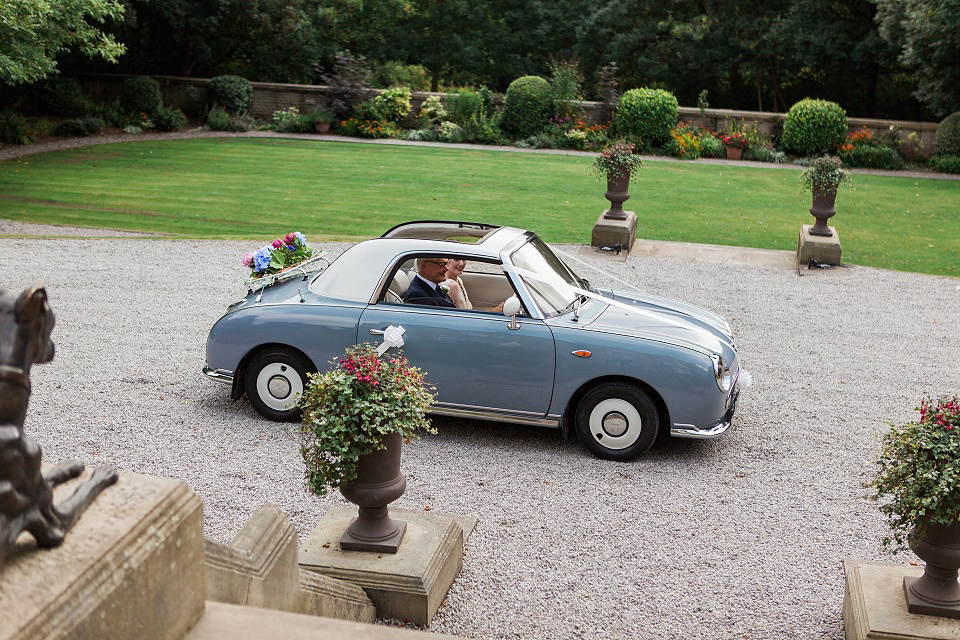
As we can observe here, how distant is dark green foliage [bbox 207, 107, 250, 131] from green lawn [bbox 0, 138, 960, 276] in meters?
3.90

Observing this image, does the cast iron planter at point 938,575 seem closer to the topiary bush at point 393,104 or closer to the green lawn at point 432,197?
the green lawn at point 432,197

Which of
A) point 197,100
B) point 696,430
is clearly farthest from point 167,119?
point 696,430

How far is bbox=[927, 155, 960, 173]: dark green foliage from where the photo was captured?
2647 centimetres

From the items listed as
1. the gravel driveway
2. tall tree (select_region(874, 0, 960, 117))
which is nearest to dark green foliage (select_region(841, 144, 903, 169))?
tall tree (select_region(874, 0, 960, 117))

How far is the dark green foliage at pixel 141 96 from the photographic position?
30906 mm

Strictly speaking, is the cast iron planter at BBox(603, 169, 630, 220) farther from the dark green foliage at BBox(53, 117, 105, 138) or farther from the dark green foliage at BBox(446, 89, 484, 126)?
the dark green foliage at BBox(53, 117, 105, 138)

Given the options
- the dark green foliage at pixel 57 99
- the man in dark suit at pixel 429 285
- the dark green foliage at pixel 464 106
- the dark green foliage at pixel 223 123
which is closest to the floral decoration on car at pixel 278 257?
the man in dark suit at pixel 429 285

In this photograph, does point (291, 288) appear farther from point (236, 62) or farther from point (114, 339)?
point (236, 62)

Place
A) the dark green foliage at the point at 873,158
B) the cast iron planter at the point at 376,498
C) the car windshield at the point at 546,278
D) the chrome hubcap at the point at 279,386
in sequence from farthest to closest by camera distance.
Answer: the dark green foliage at the point at 873,158
the chrome hubcap at the point at 279,386
the car windshield at the point at 546,278
the cast iron planter at the point at 376,498

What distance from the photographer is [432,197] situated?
19.8 metres

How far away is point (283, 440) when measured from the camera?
24.8 ft

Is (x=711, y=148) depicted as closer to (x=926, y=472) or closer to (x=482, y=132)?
(x=482, y=132)

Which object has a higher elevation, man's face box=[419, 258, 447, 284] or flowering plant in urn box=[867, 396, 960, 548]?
man's face box=[419, 258, 447, 284]

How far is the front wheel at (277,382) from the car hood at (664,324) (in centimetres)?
241
